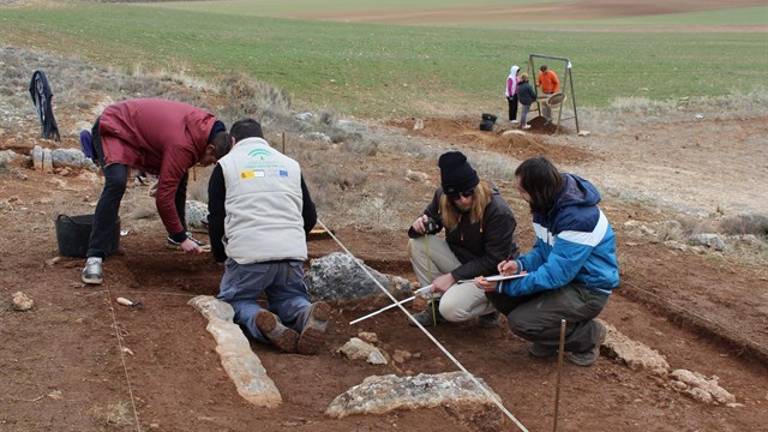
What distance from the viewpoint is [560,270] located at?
17.1ft

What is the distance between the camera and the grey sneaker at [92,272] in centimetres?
597

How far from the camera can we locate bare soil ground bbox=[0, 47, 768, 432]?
14.3 feet

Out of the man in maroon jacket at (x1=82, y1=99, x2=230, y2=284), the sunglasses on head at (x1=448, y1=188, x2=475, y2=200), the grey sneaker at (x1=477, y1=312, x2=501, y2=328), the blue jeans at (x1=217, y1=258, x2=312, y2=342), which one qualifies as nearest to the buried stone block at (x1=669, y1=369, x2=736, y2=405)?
the grey sneaker at (x1=477, y1=312, x2=501, y2=328)

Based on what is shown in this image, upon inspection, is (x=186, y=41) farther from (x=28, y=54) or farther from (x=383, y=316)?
(x=383, y=316)

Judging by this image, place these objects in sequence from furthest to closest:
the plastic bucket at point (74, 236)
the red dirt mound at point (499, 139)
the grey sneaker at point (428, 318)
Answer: the red dirt mound at point (499, 139)
the plastic bucket at point (74, 236)
the grey sneaker at point (428, 318)

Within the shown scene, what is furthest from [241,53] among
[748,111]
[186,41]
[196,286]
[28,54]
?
[196,286]

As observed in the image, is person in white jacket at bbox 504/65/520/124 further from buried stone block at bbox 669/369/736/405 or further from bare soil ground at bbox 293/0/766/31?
bare soil ground at bbox 293/0/766/31

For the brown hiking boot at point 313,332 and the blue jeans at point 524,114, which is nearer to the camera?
the brown hiking boot at point 313,332

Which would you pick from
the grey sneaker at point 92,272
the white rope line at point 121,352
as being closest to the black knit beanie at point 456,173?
the white rope line at point 121,352

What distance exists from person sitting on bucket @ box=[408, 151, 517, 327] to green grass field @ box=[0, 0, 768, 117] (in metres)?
17.0

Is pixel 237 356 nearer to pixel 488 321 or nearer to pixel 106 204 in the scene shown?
pixel 106 204

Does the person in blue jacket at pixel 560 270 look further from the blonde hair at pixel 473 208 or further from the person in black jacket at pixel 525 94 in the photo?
the person in black jacket at pixel 525 94

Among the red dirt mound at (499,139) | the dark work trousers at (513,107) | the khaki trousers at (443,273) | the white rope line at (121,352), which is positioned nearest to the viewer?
the white rope line at (121,352)

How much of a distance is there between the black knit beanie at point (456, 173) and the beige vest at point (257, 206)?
108cm
